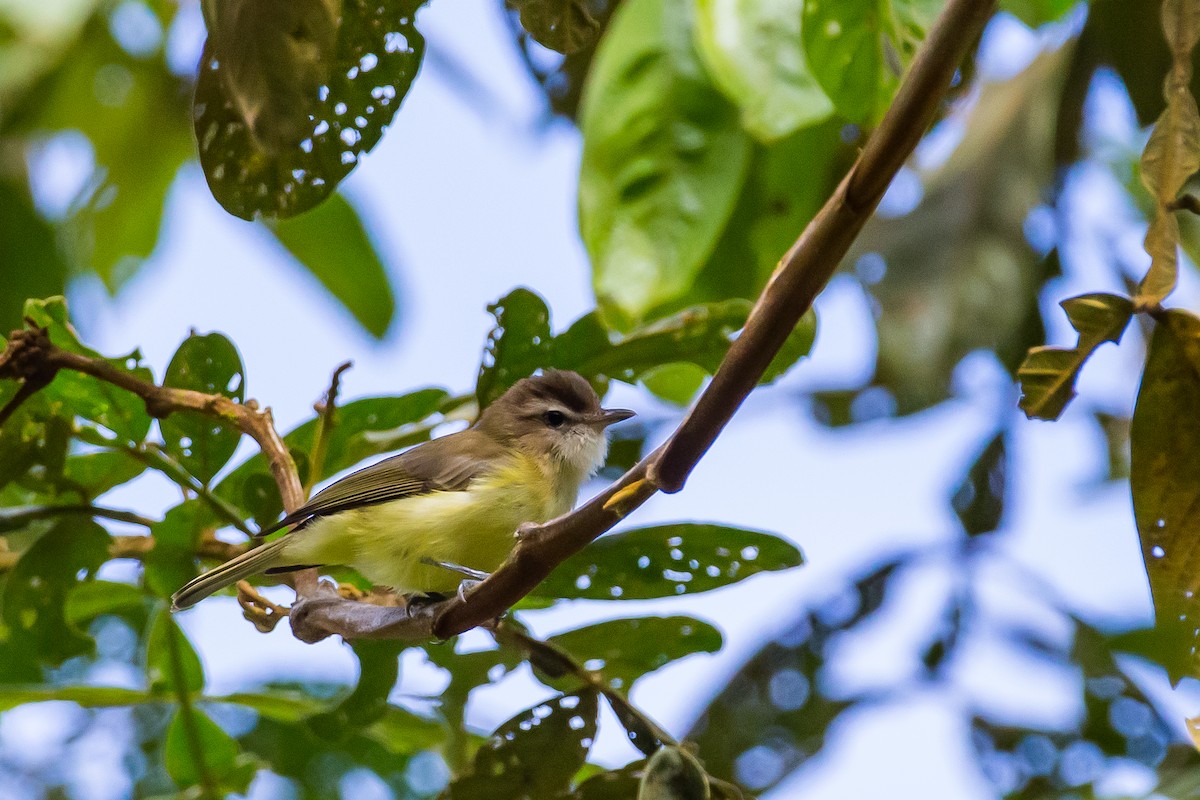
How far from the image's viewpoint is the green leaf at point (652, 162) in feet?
8.16

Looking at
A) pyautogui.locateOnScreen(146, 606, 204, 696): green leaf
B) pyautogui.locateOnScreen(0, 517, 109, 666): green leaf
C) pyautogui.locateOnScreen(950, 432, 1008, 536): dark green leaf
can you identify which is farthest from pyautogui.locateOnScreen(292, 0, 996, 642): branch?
pyautogui.locateOnScreen(950, 432, 1008, 536): dark green leaf

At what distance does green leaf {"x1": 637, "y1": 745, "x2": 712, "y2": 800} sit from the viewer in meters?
1.77

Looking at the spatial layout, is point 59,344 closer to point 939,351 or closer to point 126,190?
point 126,190

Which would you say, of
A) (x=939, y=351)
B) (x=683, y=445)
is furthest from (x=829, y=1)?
(x=939, y=351)

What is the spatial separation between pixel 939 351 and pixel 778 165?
1395 mm

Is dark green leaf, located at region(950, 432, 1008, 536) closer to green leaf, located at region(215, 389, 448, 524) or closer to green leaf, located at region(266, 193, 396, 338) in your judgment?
green leaf, located at region(215, 389, 448, 524)

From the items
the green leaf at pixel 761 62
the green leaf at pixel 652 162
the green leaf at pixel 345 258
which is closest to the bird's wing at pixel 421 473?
the green leaf at pixel 652 162

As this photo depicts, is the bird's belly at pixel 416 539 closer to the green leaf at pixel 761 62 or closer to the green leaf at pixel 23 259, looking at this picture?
the green leaf at pixel 761 62

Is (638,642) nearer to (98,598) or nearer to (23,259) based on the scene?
(98,598)

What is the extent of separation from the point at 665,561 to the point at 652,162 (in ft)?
2.73

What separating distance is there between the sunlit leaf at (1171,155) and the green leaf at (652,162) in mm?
1002

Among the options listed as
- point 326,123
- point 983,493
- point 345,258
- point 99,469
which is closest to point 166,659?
point 99,469

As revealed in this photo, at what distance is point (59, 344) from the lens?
2340 millimetres

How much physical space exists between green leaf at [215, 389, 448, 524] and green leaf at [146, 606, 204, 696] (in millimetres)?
283
